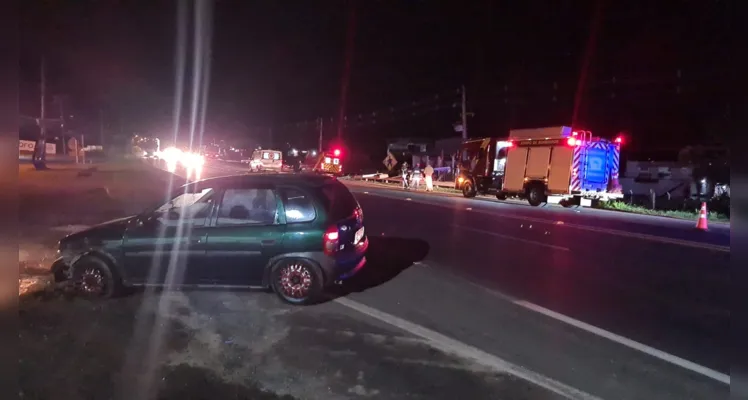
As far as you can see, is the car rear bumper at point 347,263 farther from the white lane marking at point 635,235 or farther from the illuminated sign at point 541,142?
the illuminated sign at point 541,142

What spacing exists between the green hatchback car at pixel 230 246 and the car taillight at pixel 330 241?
1cm

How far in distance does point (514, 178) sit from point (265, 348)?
62.8 feet

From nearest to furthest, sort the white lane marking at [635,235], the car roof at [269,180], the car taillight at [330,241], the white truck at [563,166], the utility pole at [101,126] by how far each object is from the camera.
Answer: the car taillight at [330,241] < the car roof at [269,180] < the white lane marking at [635,235] < the white truck at [563,166] < the utility pole at [101,126]

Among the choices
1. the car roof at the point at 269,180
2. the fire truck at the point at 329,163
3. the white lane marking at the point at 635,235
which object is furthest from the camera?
the fire truck at the point at 329,163

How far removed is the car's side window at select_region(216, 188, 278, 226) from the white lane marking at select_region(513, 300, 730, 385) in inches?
135

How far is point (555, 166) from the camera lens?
2148 centimetres

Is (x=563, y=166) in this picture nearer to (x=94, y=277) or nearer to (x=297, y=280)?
(x=297, y=280)

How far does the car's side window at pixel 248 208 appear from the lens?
723 centimetres

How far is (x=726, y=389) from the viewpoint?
15.7ft

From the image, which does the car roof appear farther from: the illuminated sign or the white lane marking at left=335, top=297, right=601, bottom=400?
the illuminated sign

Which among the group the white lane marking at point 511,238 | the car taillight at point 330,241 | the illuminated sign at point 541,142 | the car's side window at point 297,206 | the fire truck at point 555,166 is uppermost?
the illuminated sign at point 541,142

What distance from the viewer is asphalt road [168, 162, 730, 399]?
520cm

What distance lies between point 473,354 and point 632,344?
6.01 ft

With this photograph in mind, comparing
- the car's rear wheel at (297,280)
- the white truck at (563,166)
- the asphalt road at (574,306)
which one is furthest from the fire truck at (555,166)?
the car's rear wheel at (297,280)
